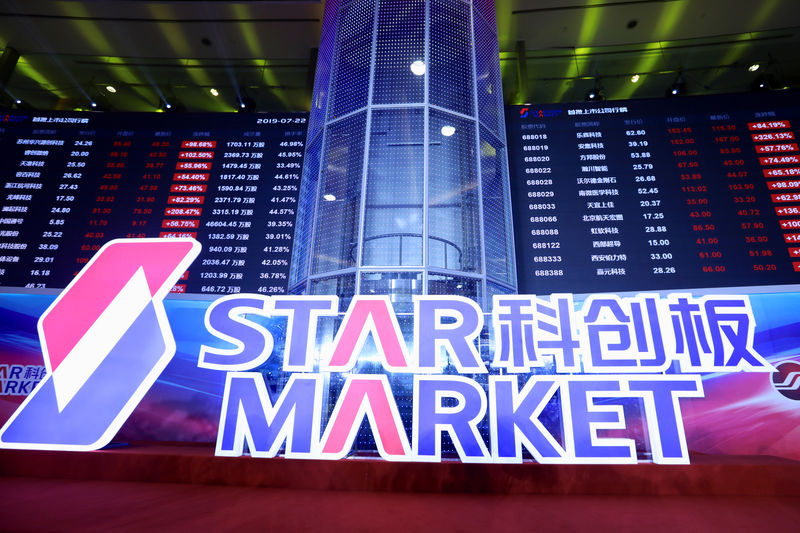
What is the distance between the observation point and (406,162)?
13.9ft

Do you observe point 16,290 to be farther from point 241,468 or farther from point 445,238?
point 445,238

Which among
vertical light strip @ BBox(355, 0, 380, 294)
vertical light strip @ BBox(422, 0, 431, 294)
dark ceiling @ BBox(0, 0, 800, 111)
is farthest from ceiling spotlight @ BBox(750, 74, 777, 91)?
vertical light strip @ BBox(355, 0, 380, 294)

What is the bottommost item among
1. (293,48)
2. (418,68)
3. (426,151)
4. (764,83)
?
(426,151)

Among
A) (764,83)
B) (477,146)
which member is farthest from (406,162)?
(764,83)

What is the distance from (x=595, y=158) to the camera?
500 cm

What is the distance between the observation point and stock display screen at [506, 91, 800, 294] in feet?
14.3

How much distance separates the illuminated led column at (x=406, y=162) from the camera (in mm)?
3879

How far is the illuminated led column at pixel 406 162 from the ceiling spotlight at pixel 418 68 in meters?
0.01

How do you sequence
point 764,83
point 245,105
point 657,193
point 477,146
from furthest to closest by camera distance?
point 245,105 < point 764,83 < point 657,193 < point 477,146

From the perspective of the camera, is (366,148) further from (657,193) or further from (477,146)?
(657,193)

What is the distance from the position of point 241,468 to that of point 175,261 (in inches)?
70.6

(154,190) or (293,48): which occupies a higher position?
(293,48)

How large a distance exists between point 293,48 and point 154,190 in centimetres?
338

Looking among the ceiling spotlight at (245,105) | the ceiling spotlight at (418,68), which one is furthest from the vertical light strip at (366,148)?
the ceiling spotlight at (245,105)
